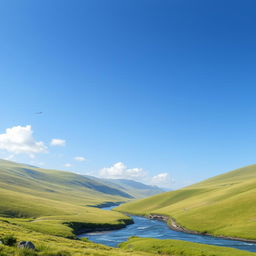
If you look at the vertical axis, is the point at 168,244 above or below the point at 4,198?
below

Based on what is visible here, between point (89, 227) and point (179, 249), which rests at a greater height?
point (179, 249)

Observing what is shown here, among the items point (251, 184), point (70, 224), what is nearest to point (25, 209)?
point (70, 224)

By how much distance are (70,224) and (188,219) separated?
57368mm

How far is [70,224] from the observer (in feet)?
351

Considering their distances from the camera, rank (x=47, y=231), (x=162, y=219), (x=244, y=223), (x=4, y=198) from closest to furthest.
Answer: (x=47, y=231)
(x=244, y=223)
(x=4, y=198)
(x=162, y=219)

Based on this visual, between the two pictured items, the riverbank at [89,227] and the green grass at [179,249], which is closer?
the green grass at [179,249]

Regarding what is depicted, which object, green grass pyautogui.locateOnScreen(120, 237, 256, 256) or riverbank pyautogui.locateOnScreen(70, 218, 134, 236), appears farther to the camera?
riverbank pyautogui.locateOnScreen(70, 218, 134, 236)

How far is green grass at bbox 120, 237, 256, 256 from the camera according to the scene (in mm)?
59706

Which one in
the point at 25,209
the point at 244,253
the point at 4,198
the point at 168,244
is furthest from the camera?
the point at 4,198

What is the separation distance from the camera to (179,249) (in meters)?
64.9

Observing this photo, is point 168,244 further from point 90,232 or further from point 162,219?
point 162,219

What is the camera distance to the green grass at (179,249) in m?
59.7

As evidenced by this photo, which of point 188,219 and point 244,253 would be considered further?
point 188,219

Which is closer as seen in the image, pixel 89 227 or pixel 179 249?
pixel 179 249
